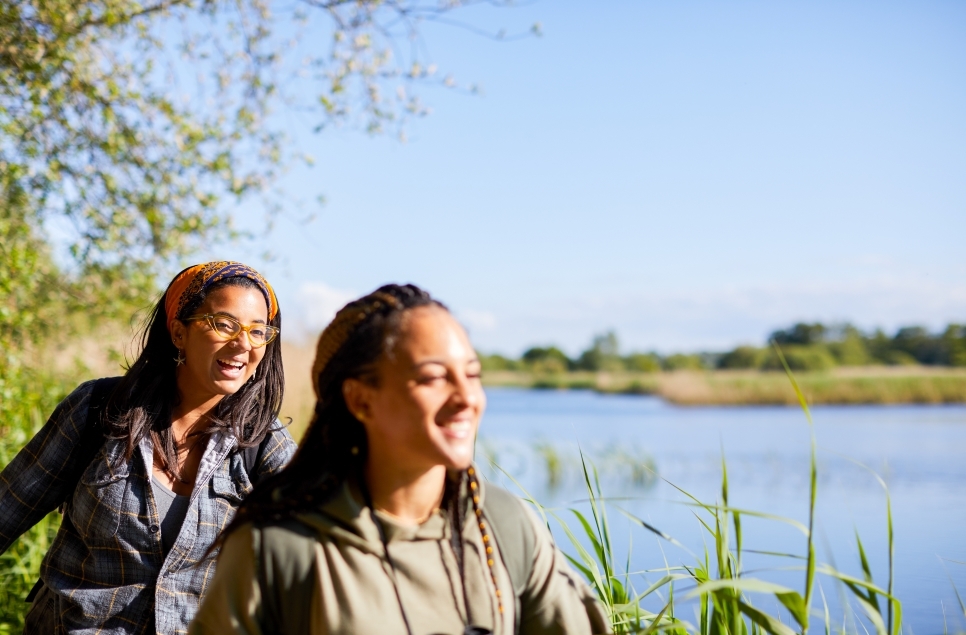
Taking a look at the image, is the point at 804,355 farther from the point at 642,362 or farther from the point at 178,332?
the point at 178,332

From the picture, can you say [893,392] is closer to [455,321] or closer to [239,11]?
[239,11]

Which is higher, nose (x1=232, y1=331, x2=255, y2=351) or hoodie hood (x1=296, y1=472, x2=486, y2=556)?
nose (x1=232, y1=331, x2=255, y2=351)

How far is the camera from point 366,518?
125 cm

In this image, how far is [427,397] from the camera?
123 centimetres

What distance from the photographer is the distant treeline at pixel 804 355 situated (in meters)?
35.4

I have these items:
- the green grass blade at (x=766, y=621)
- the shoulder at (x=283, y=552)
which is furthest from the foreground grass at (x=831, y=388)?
the shoulder at (x=283, y=552)

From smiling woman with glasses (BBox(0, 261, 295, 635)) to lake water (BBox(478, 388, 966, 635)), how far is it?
0.81 metres

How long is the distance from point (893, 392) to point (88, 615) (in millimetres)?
25363

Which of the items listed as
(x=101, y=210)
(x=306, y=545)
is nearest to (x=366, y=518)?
(x=306, y=545)

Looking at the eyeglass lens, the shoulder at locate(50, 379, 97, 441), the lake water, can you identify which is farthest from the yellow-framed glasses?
the lake water

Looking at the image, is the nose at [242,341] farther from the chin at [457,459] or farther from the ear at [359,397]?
the chin at [457,459]

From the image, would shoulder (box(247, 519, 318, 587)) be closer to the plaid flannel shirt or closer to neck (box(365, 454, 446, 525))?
neck (box(365, 454, 446, 525))

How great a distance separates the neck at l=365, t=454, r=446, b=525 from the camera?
129 cm

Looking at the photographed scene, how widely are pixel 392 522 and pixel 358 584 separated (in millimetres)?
93
